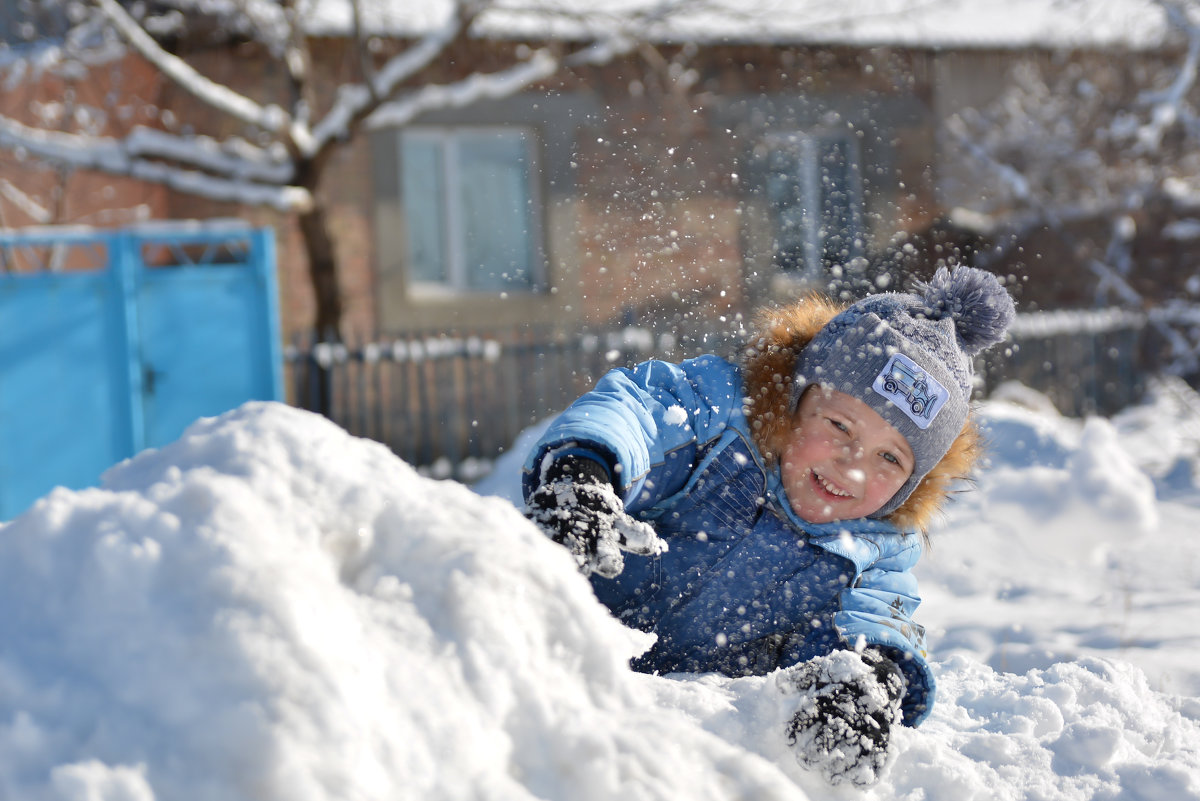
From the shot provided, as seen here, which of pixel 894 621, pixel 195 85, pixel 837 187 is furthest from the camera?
pixel 837 187

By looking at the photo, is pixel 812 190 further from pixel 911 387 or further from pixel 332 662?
pixel 332 662

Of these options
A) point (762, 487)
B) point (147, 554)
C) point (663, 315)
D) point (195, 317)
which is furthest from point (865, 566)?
point (663, 315)

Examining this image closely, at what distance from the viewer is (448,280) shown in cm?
953

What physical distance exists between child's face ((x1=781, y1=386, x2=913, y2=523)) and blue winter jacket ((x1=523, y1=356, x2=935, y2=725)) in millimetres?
51

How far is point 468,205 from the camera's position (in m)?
9.53

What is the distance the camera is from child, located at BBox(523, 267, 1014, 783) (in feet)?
6.77

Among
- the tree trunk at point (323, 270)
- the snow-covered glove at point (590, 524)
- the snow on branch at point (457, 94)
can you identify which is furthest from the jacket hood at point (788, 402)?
the snow on branch at point (457, 94)

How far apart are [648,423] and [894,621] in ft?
2.18

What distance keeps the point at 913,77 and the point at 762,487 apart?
9844 mm

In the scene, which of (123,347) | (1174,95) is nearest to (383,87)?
(123,347)

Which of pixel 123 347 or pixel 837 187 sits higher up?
pixel 837 187

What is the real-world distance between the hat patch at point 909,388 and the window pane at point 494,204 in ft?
25.6

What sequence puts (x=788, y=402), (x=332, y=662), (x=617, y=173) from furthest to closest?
(x=617, y=173) → (x=788, y=402) → (x=332, y=662)

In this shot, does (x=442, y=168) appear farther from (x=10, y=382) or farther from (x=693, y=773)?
(x=693, y=773)
